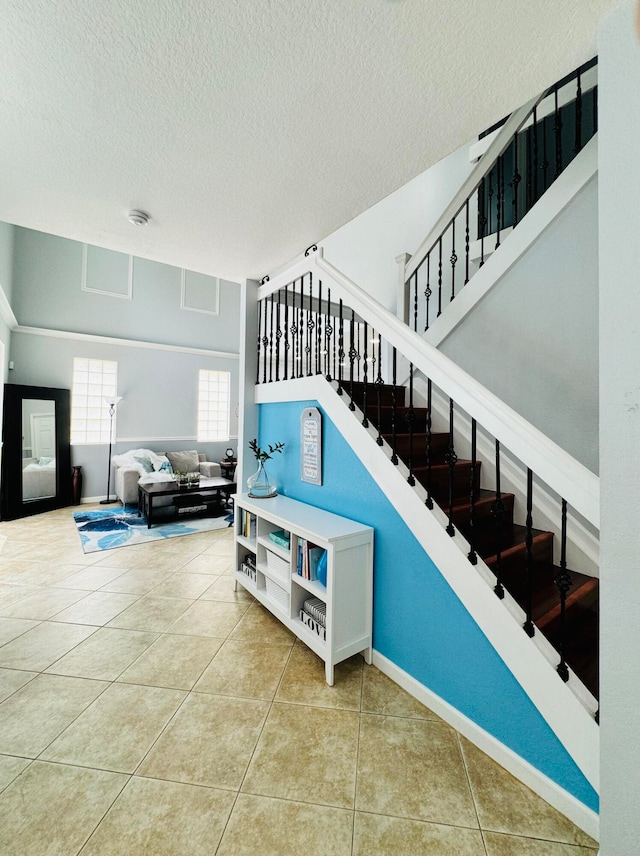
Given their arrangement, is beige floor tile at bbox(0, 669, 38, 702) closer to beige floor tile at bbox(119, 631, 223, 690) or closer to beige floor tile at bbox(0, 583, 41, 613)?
beige floor tile at bbox(119, 631, 223, 690)

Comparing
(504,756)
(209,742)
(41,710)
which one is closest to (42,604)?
(41,710)

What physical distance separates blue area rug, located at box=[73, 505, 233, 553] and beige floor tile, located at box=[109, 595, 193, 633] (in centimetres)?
160

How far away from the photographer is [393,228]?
4.06m

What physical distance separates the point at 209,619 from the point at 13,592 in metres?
1.78

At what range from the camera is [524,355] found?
2.46m

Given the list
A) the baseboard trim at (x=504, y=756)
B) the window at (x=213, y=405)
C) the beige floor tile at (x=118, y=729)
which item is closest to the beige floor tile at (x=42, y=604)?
the beige floor tile at (x=118, y=729)

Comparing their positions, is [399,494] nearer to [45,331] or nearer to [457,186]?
[457,186]

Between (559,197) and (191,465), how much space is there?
6.53 meters

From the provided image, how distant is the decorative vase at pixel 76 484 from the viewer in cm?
611

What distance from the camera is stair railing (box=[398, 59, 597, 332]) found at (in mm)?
2574

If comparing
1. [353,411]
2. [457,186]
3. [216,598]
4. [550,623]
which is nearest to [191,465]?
[216,598]

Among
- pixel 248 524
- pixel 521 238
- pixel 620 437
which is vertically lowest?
pixel 248 524

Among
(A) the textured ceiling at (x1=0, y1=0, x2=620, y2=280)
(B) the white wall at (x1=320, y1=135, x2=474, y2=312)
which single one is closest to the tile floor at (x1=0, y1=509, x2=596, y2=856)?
(A) the textured ceiling at (x1=0, y1=0, x2=620, y2=280)

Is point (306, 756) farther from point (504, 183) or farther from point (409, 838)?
point (504, 183)
